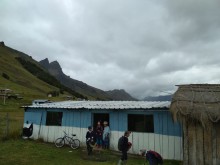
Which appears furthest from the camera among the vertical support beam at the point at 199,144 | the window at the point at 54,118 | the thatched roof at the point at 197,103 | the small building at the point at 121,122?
the window at the point at 54,118

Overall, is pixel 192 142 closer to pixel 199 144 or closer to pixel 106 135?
pixel 199 144

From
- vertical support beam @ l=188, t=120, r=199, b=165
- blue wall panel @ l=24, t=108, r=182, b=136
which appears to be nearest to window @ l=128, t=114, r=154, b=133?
blue wall panel @ l=24, t=108, r=182, b=136

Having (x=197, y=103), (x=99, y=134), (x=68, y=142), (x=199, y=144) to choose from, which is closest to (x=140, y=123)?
(x=99, y=134)

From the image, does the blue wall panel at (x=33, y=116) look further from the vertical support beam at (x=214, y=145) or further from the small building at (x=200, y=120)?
the vertical support beam at (x=214, y=145)

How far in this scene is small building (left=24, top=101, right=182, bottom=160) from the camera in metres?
16.9

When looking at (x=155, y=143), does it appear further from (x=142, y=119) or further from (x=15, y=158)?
(x=15, y=158)

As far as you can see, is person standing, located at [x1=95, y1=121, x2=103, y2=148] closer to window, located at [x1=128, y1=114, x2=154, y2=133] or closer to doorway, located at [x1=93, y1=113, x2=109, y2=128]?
doorway, located at [x1=93, y1=113, x2=109, y2=128]

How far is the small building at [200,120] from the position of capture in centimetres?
1320

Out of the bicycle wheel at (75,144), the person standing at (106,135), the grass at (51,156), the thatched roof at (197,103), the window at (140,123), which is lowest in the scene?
the grass at (51,156)

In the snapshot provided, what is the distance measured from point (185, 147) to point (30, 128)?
14.5 metres

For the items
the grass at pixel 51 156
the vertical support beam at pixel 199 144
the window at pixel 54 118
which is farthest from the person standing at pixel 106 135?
the vertical support beam at pixel 199 144

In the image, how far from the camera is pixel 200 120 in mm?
13227

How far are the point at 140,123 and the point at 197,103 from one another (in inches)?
223

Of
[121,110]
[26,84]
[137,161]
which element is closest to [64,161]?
[137,161]
